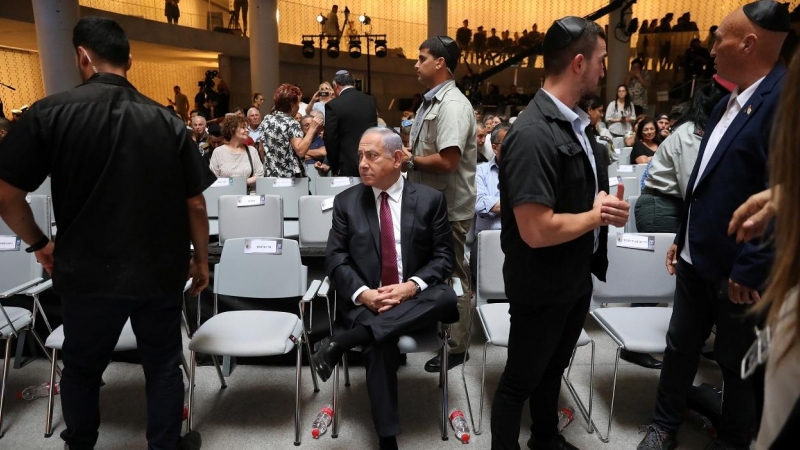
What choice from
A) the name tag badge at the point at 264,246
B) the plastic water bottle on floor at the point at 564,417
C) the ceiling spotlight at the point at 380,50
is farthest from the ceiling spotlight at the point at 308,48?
the plastic water bottle on floor at the point at 564,417

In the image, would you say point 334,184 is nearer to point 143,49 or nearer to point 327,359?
point 327,359

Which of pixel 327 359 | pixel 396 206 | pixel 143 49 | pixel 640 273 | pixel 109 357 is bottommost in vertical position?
pixel 327 359

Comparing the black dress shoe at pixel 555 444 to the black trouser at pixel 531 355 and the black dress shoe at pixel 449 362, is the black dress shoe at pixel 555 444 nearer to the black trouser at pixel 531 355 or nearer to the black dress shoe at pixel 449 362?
the black trouser at pixel 531 355

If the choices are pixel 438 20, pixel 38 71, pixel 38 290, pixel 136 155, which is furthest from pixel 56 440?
pixel 38 71

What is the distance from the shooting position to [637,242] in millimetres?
2773

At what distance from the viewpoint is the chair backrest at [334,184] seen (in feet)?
13.7

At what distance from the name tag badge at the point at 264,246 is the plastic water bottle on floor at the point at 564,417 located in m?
1.62

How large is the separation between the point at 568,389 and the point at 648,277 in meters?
0.73

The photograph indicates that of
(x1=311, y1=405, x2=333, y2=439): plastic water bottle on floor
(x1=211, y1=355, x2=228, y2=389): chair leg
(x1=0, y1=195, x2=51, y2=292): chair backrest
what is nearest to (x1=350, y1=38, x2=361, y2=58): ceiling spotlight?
(x1=0, y1=195, x2=51, y2=292): chair backrest

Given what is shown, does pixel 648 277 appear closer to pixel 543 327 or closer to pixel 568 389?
pixel 568 389

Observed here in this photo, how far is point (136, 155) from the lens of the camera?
180 cm

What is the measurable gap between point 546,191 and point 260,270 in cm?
174

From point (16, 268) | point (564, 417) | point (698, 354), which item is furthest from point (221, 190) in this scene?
point (698, 354)

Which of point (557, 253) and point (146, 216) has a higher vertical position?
point (146, 216)
